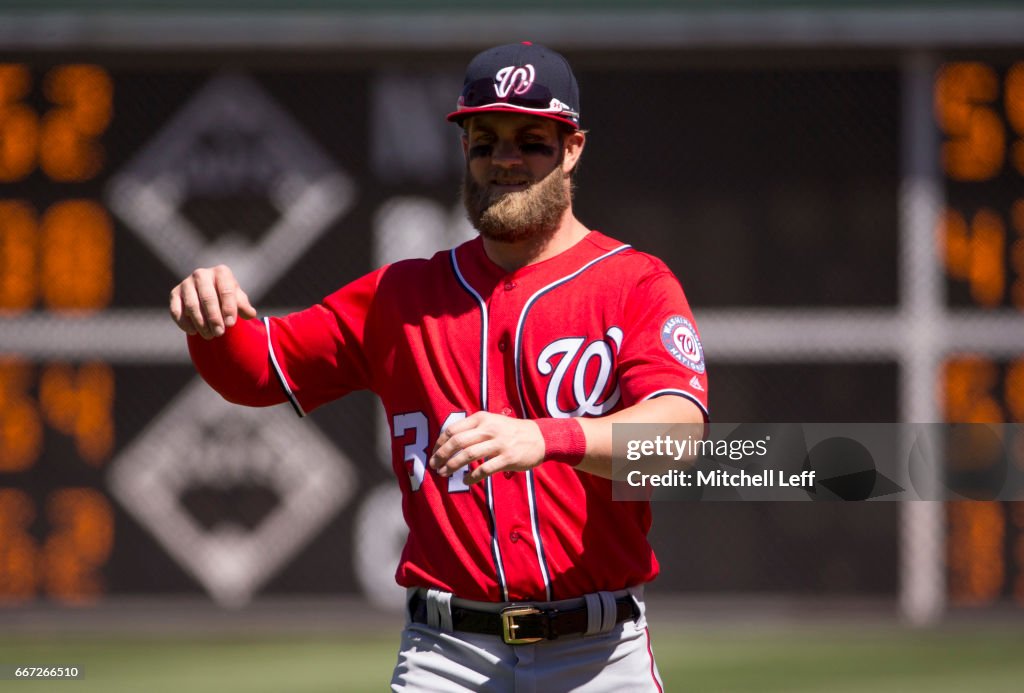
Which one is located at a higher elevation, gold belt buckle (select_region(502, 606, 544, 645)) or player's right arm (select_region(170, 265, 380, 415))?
player's right arm (select_region(170, 265, 380, 415))

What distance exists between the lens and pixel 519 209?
3.01 metres

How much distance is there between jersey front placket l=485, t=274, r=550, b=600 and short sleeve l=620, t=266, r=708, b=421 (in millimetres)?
247

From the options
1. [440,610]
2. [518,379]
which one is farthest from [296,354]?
[440,610]

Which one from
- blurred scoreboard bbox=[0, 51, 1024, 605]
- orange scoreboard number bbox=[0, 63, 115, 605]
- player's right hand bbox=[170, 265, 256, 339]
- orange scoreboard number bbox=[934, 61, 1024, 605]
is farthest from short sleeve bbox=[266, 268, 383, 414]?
orange scoreboard number bbox=[934, 61, 1024, 605]

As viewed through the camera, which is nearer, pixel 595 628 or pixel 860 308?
pixel 595 628

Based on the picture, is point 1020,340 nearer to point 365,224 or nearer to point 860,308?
point 860,308

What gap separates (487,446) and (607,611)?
65 cm

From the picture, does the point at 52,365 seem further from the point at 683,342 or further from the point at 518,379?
the point at 683,342

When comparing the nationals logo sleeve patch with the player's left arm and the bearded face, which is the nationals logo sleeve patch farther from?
the bearded face

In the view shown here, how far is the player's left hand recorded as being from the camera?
239 cm

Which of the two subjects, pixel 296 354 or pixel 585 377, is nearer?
pixel 585 377

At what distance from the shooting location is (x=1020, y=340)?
704 cm

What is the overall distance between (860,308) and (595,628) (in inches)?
183

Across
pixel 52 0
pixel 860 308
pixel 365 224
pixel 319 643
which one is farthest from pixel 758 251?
pixel 52 0
